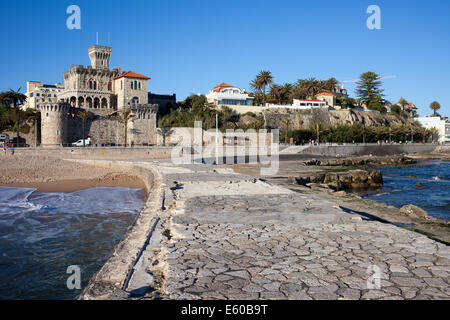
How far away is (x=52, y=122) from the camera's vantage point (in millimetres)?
47062

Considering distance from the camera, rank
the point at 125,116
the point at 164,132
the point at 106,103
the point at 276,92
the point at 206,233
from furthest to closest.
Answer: the point at 276,92
the point at 106,103
the point at 164,132
the point at 125,116
the point at 206,233

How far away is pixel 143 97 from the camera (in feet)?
183

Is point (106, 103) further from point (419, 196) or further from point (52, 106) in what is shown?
point (419, 196)

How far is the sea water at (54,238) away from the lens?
20.9 ft

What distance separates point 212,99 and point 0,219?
57866 mm

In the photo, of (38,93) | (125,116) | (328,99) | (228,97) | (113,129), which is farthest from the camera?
(328,99)

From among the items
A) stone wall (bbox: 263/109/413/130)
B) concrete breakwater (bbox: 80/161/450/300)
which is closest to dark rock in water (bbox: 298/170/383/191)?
concrete breakwater (bbox: 80/161/450/300)

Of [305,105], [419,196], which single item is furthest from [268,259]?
[305,105]

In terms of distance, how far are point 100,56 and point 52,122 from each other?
51.6 feet

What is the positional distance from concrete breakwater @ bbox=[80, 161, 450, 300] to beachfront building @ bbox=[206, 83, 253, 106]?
58759mm

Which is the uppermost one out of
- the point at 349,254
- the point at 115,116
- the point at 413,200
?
the point at 115,116

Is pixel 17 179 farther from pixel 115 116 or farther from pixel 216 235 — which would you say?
pixel 115 116
